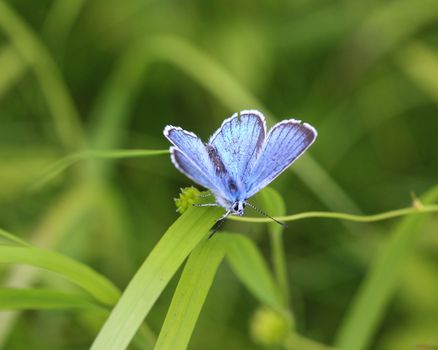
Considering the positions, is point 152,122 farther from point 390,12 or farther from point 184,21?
point 390,12

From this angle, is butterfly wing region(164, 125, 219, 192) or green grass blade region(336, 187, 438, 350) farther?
green grass blade region(336, 187, 438, 350)

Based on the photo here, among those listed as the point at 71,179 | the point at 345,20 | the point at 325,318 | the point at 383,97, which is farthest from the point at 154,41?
the point at 325,318

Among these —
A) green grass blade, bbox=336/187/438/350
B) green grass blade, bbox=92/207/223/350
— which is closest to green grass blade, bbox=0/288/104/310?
green grass blade, bbox=92/207/223/350

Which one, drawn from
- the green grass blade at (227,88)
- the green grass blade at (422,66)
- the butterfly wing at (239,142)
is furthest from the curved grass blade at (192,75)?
the butterfly wing at (239,142)

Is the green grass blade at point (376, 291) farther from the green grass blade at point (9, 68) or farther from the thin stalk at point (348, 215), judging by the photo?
the green grass blade at point (9, 68)

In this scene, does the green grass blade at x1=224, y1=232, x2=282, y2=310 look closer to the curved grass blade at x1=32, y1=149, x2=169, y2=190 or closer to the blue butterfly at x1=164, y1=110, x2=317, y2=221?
the blue butterfly at x1=164, y1=110, x2=317, y2=221
